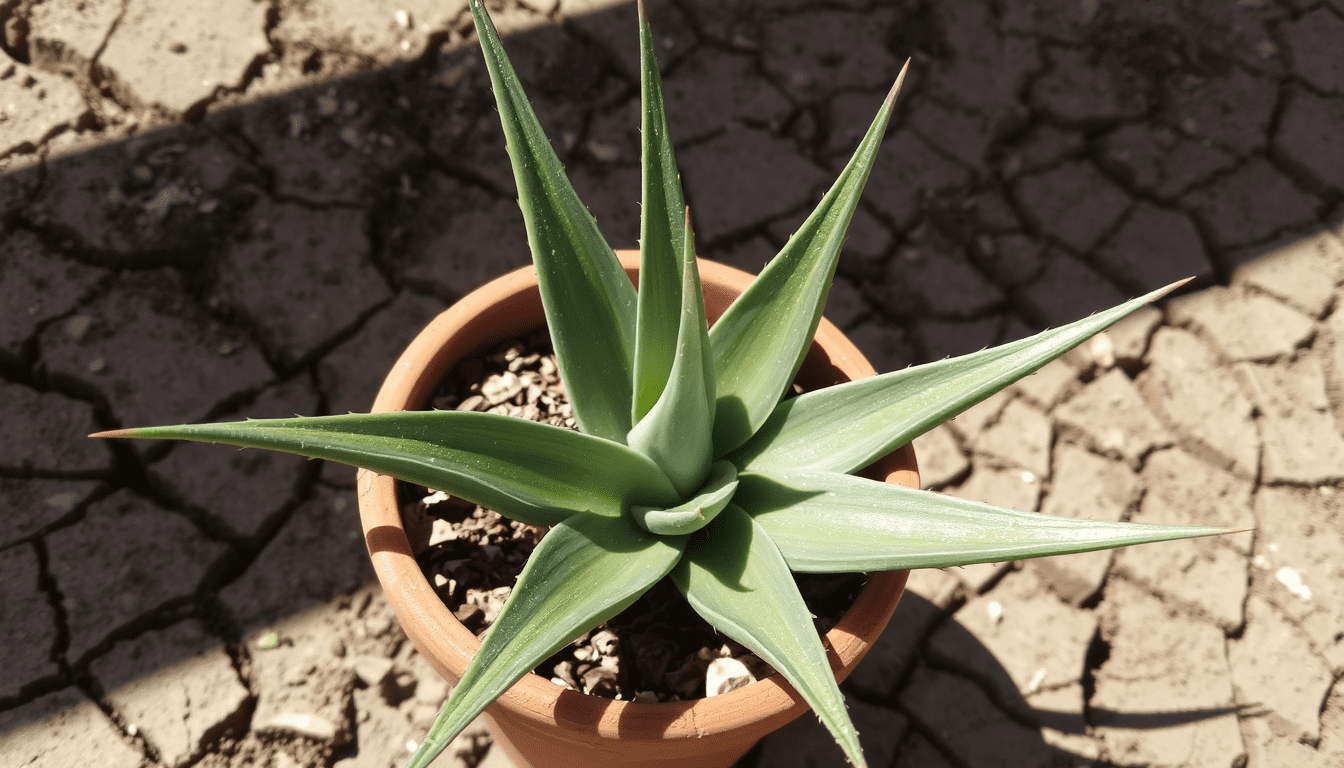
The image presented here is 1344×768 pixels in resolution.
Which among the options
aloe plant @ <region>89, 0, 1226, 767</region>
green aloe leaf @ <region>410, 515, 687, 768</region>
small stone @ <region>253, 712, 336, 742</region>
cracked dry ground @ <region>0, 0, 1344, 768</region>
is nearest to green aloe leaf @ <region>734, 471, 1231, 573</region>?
aloe plant @ <region>89, 0, 1226, 767</region>

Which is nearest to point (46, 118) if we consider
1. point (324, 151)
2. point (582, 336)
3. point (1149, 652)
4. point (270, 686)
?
point (324, 151)

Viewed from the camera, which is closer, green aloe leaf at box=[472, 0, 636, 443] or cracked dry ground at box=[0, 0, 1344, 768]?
green aloe leaf at box=[472, 0, 636, 443]

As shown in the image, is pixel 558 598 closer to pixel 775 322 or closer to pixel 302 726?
pixel 775 322

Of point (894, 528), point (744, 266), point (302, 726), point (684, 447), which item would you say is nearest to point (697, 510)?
point (684, 447)

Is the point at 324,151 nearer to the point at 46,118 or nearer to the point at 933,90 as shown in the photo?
the point at 46,118

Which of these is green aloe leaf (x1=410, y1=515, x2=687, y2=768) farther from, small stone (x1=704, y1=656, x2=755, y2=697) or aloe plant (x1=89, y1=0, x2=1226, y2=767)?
small stone (x1=704, y1=656, x2=755, y2=697)

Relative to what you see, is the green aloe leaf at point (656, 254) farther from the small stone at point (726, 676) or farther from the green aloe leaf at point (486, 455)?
the small stone at point (726, 676)

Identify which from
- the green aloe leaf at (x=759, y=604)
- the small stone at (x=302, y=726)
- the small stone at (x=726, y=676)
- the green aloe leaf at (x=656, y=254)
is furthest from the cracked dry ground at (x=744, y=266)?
the green aloe leaf at (x=656, y=254)
